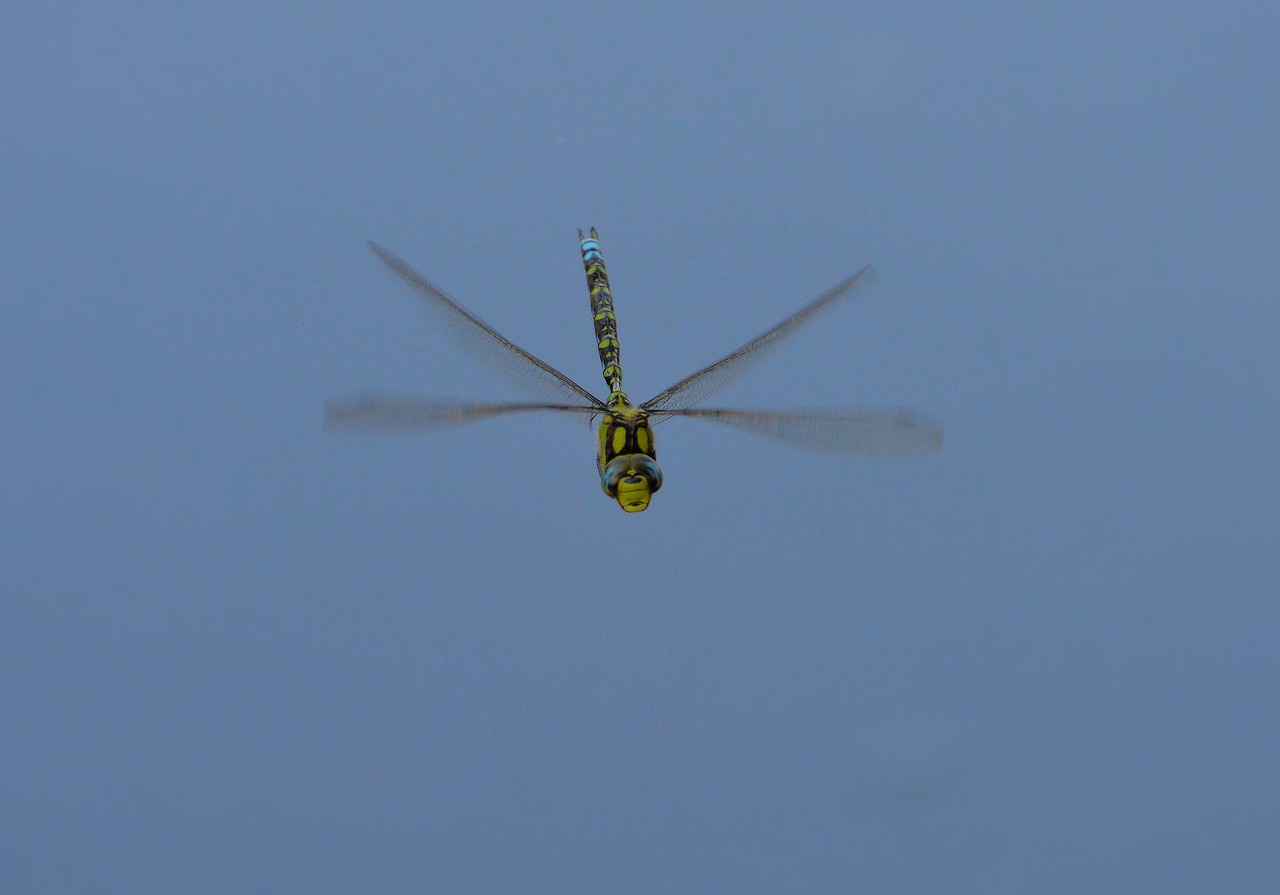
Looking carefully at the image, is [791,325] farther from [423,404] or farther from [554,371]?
[423,404]

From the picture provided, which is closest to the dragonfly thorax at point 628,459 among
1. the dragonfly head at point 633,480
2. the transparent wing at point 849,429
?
the dragonfly head at point 633,480

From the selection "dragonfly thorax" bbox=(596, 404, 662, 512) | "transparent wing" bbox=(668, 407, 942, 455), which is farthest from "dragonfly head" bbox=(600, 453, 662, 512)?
"transparent wing" bbox=(668, 407, 942, 455)

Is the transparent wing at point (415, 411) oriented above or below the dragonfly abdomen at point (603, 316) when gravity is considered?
below

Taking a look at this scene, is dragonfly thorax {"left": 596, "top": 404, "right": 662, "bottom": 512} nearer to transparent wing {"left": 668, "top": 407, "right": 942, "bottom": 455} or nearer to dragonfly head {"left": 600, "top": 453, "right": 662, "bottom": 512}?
dragonfly head {"left": 600, "top": 453, "right": 662, "bottom": 512}

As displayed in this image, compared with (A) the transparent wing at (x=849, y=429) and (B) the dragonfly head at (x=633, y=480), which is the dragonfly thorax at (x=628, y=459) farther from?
(A) the transparent wing at (x=849, y=429)

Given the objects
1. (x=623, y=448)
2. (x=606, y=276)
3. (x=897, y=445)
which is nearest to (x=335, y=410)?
(x=623, y=448)

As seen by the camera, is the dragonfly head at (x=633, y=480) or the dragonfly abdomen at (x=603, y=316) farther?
the dragonfly abdomen at (x=603, y=316)

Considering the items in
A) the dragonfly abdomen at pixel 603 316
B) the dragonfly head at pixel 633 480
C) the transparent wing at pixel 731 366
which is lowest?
the dragonfly head at pixel 633 480
